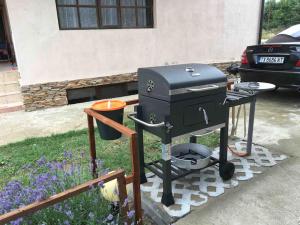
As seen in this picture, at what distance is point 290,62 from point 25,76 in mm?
4760

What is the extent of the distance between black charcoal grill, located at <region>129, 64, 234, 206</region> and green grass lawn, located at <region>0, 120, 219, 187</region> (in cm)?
86

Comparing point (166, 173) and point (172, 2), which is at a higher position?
point (172, 2)

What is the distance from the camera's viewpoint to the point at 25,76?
193 inches

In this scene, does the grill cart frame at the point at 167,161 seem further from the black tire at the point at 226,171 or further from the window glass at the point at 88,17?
the window glass at the point at 88,17

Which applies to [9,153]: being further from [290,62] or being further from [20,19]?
[290,62]

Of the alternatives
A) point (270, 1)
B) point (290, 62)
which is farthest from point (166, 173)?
point (270, 1)

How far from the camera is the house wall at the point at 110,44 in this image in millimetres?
4820

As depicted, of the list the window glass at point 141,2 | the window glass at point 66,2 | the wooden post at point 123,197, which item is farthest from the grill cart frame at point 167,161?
the window glass at point 141,2

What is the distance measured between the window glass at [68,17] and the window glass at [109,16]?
0.58 m

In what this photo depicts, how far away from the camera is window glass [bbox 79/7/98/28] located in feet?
17.5

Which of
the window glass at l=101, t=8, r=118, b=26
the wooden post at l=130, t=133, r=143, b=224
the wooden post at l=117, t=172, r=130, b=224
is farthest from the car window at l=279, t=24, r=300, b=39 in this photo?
the wooden post at l=117, t=172, r=130, b=224

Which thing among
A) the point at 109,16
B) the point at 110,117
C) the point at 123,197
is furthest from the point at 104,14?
the point at 123,197

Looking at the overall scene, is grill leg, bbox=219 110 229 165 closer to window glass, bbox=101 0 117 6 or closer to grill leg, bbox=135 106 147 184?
grill leg, bbox=135 106 147 184

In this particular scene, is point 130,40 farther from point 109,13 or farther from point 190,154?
point 190,154
